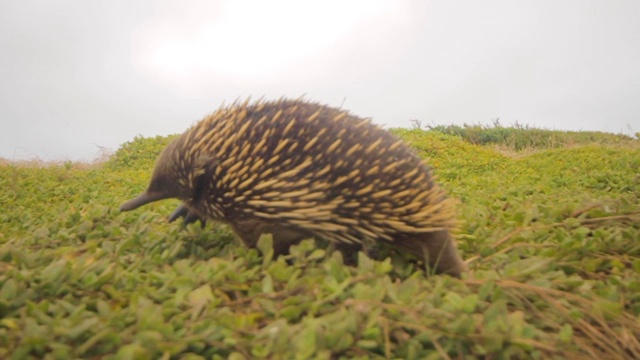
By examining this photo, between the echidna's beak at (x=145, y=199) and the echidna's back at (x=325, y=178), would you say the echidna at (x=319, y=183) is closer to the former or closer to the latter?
the echidna's back at (x=325, y=178)

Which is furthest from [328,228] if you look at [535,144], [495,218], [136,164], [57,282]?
[535,144]

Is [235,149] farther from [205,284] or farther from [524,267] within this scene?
[524,267]

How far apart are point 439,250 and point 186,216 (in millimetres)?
1800

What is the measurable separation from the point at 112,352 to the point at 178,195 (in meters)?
1.72

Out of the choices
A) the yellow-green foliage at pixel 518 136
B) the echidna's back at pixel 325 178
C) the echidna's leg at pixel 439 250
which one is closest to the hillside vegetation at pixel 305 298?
the echidna's leg at pixel 439 250

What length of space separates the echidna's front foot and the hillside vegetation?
0.49 feet

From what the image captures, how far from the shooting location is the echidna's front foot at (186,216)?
11.6 feet

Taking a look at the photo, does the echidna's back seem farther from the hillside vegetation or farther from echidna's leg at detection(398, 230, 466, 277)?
the hillside vegetation

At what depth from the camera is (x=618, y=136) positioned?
2089cm

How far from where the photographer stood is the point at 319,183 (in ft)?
9.15

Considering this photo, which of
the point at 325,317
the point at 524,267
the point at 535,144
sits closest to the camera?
the point at 325,317

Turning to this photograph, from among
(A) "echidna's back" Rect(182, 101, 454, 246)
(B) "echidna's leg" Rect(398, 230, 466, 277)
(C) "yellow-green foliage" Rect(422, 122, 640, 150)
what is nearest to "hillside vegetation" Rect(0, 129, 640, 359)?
(B) "echidna's leg" Rect(398, 230, 466, 277)

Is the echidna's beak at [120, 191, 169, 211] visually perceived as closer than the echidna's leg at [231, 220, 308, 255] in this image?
No

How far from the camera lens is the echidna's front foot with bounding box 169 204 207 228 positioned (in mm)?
3533
